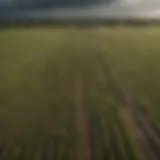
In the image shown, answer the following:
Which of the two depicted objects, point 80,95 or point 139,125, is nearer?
point 139,125

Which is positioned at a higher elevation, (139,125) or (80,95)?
(80,95)

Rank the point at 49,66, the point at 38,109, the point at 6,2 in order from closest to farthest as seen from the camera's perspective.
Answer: the point at 38,109
the point at 49,66
the point at 6,2

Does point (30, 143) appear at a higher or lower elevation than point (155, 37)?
lower

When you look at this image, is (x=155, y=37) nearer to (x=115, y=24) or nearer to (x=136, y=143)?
(x=115, y=24)

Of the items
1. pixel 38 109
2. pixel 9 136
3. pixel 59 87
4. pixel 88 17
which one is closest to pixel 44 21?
pixel 88 17

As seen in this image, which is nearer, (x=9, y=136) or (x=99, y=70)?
(x=9, y=136)

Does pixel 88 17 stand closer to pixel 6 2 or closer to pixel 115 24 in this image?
pixel 115 24

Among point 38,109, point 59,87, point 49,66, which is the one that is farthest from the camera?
point 49,66

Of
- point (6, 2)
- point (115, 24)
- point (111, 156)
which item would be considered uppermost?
point (6, 2)
